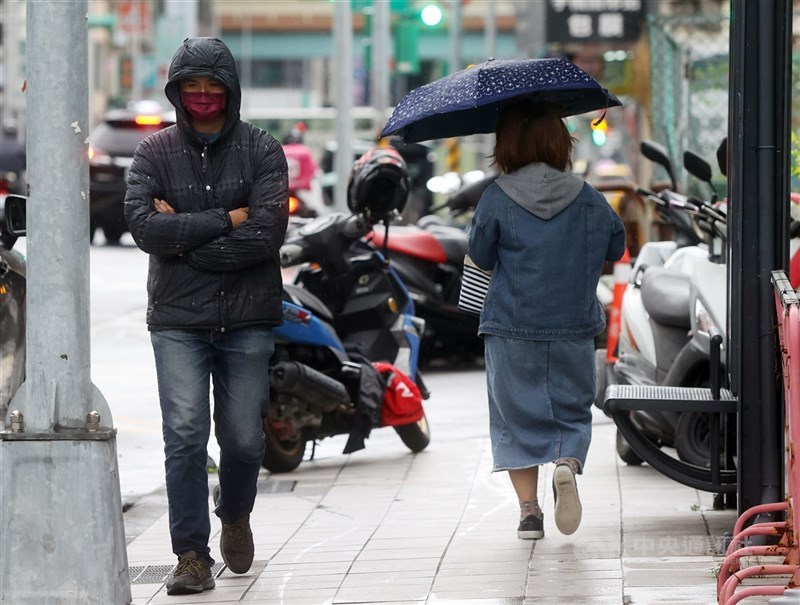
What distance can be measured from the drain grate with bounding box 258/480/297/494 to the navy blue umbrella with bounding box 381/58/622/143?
6.70 feet

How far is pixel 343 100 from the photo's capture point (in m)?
17.6

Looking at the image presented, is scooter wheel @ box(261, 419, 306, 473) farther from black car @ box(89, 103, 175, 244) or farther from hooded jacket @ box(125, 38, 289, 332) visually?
black car @ box(89, 103, 175, 244)

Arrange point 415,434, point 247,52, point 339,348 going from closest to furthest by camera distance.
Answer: point 339,348 < point 415,434 < point 247,52

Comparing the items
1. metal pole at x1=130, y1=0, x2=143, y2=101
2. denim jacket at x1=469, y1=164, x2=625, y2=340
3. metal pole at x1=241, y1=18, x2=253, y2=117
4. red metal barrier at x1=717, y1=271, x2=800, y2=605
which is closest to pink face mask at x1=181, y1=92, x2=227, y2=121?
denim jacket at x1=469, y1=164, x2=625, y2=340

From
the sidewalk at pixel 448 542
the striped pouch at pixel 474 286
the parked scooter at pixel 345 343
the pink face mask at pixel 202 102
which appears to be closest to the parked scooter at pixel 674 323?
the sidewalk at pixel 448 542

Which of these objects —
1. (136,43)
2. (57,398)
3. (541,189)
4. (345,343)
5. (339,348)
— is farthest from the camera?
(136,43)

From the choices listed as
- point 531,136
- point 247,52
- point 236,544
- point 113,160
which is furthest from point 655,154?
point 247,52

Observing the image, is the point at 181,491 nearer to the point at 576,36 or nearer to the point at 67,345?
the point at 67,345

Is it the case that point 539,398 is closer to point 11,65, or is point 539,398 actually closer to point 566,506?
point 566,506

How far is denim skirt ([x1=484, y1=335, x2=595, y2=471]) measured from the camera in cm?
644

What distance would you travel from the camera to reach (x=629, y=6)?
24.0 m

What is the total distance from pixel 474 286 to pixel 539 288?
31cm

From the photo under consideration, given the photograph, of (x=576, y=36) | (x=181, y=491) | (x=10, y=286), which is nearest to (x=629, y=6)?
(x=576, y=36)

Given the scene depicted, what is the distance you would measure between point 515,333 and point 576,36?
17555 millimetres
